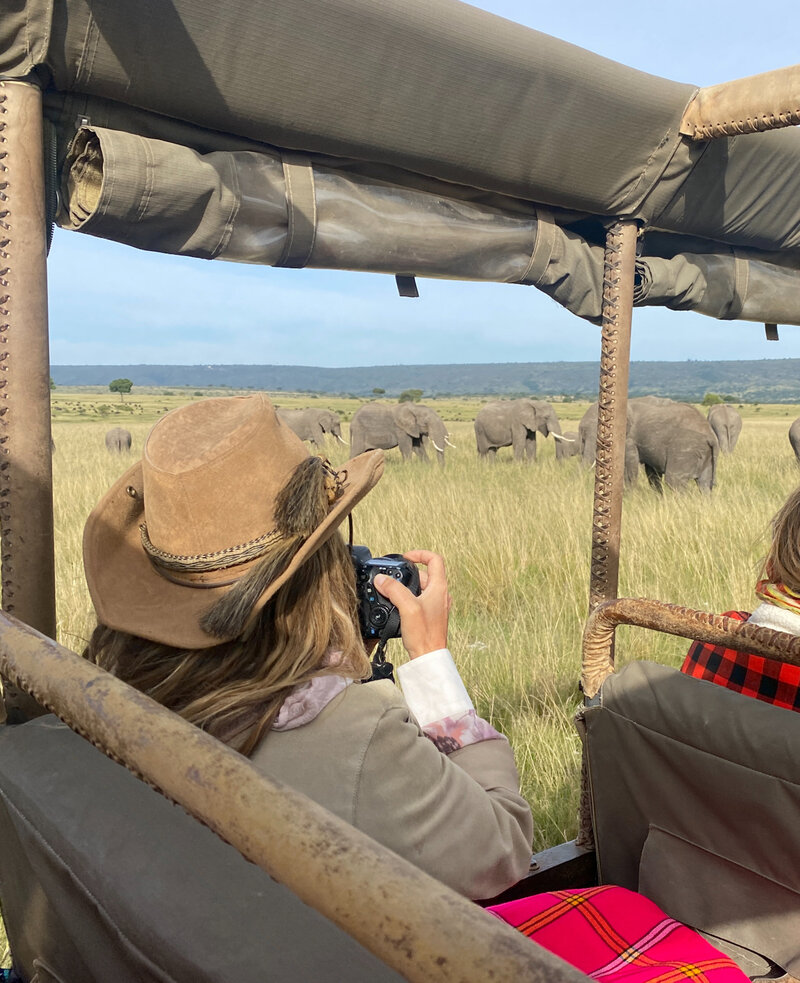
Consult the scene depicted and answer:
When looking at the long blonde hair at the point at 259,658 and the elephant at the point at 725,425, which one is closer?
the long blonde hair at the point at 259,658

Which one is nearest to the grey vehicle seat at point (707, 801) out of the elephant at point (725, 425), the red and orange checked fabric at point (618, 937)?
the red and orange checked fabric at point (618, 937)

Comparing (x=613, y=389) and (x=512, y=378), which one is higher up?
(x=512, y=378)

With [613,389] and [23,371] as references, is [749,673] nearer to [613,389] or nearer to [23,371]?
[613,389]

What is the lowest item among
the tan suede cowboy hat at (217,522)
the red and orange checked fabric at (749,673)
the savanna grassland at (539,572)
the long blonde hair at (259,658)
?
the savanna grassland at (539,572)

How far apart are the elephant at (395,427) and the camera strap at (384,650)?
56.3 ft

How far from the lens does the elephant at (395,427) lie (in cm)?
1889

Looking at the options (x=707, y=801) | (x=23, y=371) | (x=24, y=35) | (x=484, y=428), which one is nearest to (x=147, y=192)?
(x=24, y=35)

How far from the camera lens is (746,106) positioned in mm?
2570

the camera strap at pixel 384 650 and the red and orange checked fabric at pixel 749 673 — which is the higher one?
the camera strap at pixel 384 650

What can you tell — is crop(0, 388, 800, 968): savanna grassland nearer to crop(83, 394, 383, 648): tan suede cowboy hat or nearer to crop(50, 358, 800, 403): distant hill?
crop(83, 394, 383, 648): tan suede cowboy hat

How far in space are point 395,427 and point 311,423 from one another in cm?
248

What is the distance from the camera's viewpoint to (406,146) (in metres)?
2.35

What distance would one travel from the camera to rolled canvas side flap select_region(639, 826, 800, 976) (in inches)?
59.9

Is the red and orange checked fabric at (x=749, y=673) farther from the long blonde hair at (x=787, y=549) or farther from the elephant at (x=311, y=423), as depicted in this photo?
the elephant at (x=311, y=423)
